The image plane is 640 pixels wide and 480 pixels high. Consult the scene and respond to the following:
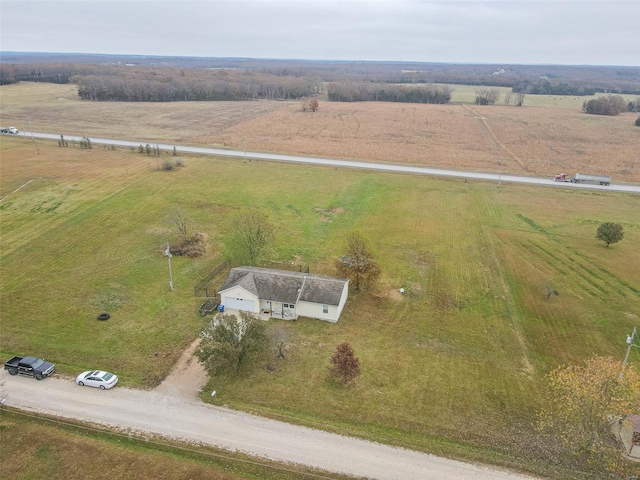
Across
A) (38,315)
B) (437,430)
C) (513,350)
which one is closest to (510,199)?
(513,350)

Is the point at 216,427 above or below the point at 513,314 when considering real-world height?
below

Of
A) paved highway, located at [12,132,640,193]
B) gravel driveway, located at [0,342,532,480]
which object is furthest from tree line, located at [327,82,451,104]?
gravel driveway, located at [0,342,532,480]

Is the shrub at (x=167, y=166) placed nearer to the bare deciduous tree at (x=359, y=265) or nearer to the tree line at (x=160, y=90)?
the bare deciduous tree at (x=359, y=265)

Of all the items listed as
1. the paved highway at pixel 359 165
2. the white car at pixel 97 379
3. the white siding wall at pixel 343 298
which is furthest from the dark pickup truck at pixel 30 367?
the paved highway at pixel 359 165

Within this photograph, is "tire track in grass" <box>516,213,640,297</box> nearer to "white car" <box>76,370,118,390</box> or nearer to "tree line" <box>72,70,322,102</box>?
"white car" <box>76,370,118,390</box>

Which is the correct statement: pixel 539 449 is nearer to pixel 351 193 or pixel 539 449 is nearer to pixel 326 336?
pixel 326 336

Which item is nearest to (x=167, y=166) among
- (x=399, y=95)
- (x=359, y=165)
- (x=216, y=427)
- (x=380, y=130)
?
(x=359, y=165)

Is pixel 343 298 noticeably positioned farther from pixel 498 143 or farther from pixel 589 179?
pixel 498 143
